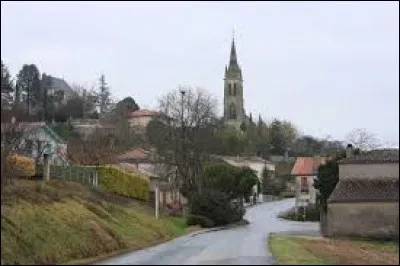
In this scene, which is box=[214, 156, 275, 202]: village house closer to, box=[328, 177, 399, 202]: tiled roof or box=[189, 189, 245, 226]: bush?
box=[189, 189, 245, 226]: bush

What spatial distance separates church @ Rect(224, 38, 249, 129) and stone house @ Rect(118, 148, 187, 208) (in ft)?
243

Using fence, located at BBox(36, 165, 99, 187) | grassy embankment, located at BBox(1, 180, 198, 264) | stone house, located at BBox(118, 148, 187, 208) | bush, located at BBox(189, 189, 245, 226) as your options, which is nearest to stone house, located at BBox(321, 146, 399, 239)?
bush, located at BBox(189, 189, 245, 226)

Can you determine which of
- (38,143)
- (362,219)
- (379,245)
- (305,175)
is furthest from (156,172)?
(305,175)

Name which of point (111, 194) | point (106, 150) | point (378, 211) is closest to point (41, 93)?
point (106, 150)

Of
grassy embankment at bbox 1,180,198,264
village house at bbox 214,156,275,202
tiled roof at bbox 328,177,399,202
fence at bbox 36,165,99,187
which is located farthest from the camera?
village house at bbox 214,156,275,202

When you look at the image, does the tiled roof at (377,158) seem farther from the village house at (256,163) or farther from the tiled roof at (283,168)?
the tiled roof at (283,168)

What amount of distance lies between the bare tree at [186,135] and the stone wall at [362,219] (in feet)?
85.2

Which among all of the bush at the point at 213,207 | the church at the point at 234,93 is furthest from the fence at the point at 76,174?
the church at the point at 234,93

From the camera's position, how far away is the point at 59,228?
30141 mm

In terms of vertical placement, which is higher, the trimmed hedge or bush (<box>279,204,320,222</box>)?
the trimmed hedge

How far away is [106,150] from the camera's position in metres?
79.9

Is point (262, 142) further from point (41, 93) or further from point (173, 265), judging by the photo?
point (173, 265)

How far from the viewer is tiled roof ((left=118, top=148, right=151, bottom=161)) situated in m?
94.6

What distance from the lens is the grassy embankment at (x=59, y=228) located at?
26.4 m
